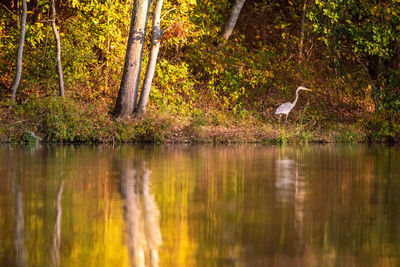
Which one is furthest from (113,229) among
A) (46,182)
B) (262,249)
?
(46,182)

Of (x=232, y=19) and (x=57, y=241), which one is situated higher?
(x=232, y=19)

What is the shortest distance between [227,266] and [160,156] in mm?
12654

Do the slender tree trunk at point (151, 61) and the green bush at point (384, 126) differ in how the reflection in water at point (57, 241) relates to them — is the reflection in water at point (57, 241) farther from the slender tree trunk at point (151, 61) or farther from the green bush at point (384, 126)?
the green bush at point (384, 126)

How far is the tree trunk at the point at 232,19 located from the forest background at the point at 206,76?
48cm

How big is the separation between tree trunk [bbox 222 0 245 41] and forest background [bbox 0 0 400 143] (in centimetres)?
48

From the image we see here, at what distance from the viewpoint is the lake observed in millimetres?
7035

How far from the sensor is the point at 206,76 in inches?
1298

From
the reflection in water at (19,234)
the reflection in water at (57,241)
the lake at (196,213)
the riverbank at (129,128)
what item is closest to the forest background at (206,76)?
the riverbank at (129,128)

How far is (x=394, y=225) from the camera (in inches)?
342

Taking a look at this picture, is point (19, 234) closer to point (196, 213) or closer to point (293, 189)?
point (196, 213)

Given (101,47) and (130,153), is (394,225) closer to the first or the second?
(130,153)

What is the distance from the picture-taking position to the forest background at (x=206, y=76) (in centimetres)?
2550

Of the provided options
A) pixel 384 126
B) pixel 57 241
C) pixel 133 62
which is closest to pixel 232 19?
Result: pixel 133 62

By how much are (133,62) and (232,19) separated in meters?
7.89
